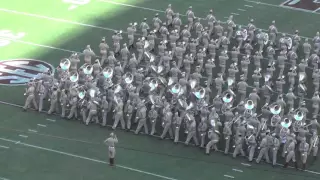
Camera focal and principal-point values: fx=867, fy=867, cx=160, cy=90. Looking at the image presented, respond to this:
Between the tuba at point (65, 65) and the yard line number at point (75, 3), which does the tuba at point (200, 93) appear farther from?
the yard line number at point (75, 3)

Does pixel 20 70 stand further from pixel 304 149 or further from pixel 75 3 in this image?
pixel 304 149

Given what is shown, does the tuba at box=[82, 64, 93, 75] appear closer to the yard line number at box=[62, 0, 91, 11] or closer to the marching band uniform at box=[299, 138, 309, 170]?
the marching band uniform at box=[299, 138, 309, 170]

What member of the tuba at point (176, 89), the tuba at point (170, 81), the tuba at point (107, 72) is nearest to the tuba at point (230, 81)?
the tuba at point (170, 81)

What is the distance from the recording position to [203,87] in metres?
26.1

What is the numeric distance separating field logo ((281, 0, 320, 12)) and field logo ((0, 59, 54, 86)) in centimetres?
1051

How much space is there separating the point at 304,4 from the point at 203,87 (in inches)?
366

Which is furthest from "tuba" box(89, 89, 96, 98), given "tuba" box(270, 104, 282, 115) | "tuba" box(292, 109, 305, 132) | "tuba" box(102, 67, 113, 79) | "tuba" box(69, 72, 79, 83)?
"tuba" box(292, 109, 305, 132)

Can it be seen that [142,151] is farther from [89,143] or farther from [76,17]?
[76,17]

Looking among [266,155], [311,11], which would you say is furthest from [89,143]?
[311,11]

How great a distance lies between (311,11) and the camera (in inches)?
1302

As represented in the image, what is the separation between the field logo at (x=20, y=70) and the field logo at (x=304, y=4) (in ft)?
34.5

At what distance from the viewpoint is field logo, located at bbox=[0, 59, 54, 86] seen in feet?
89.2

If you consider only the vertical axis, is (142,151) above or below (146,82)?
below

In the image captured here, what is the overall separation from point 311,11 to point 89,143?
1284cm
